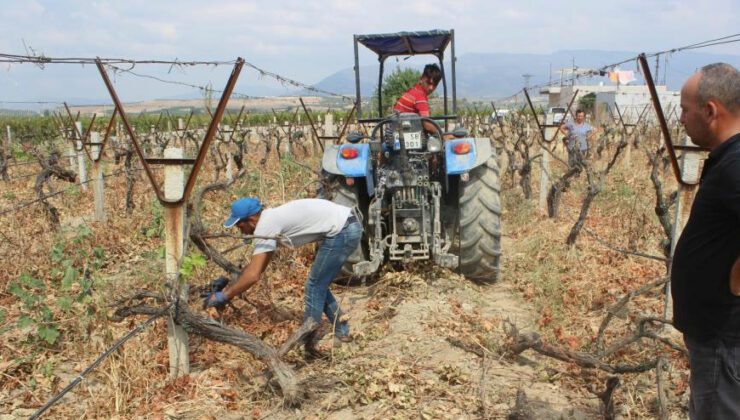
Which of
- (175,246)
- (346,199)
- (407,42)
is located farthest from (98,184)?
(175,246)

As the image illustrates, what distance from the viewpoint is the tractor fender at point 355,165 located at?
5.00 meters

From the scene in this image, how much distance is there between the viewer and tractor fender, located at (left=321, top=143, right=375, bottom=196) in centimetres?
500

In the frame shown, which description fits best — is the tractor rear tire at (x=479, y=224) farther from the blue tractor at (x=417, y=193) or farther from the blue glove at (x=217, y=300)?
the blue glove at (x=217, y=300)

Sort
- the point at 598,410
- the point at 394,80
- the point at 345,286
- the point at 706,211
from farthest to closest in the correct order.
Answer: the point at 394,80
the point at 345,286
the point at 598,410
the point at 706,211

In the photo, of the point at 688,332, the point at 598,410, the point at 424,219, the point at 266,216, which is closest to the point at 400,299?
the point at 424,219

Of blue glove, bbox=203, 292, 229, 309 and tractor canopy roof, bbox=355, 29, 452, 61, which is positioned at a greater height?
tractor canopy roof, bbox=355, 29, 452, 61

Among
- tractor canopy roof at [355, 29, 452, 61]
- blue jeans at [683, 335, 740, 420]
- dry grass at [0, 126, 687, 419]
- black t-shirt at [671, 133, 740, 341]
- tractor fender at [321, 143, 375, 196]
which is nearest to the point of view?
black t-shirt at [671, 133, 740, 341]

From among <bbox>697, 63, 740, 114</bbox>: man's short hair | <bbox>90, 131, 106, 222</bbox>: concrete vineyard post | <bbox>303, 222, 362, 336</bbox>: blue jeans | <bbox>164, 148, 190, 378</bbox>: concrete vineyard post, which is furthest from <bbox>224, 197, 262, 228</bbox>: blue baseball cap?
<bbox>90, 131, 106, 222</bbox>: concrete vineyard post

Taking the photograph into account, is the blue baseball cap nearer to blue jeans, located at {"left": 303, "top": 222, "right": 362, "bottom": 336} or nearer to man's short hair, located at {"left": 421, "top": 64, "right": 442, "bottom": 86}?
blue jeans, located at {"left": 303, "top": 222, "right": 362, "bottom": 336}

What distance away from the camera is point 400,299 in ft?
15.6

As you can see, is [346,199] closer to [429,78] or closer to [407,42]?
[429,78]

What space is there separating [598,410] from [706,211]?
5.39 ft

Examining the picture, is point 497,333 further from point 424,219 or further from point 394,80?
point 394,80

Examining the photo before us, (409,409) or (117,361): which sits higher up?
(117,361)
